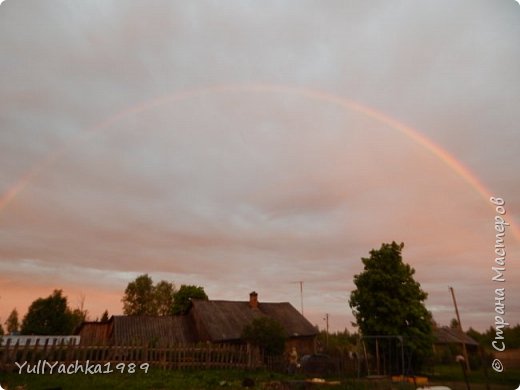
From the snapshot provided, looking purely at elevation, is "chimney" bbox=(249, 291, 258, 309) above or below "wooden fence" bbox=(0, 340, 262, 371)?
above

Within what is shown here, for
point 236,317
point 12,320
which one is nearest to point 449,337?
point 236,317

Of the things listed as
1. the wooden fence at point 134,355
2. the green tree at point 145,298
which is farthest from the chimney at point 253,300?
the green tree at point 145,298

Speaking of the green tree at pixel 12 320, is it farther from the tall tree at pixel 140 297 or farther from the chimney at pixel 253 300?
the chimney at pixel 253 300

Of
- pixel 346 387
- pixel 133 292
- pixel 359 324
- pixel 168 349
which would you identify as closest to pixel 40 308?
pixel 133 292

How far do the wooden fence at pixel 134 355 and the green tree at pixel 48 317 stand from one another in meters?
34.2

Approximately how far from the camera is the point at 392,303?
22797mm

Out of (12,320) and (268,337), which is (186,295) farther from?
(12,320)

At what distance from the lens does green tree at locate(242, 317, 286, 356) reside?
78.8ft

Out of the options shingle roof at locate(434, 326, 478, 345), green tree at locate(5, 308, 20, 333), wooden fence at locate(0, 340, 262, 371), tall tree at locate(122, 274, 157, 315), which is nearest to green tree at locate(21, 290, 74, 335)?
tall tree at locate(122, 274, 157, 315)

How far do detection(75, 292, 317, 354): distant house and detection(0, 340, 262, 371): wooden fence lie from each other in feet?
24.4

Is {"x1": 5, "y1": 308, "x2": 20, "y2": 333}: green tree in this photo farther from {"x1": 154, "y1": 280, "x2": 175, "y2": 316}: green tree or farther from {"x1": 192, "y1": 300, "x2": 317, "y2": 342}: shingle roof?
{"x1": 192, "y1": 300, "x2": 317, "y2": 342}: shingle roof

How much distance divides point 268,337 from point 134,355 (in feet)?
28.9

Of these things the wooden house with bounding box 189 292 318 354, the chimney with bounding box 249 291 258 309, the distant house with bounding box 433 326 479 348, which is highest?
the chimney with bounding box 249 291 258 309

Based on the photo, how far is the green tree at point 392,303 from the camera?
22.4 meters
